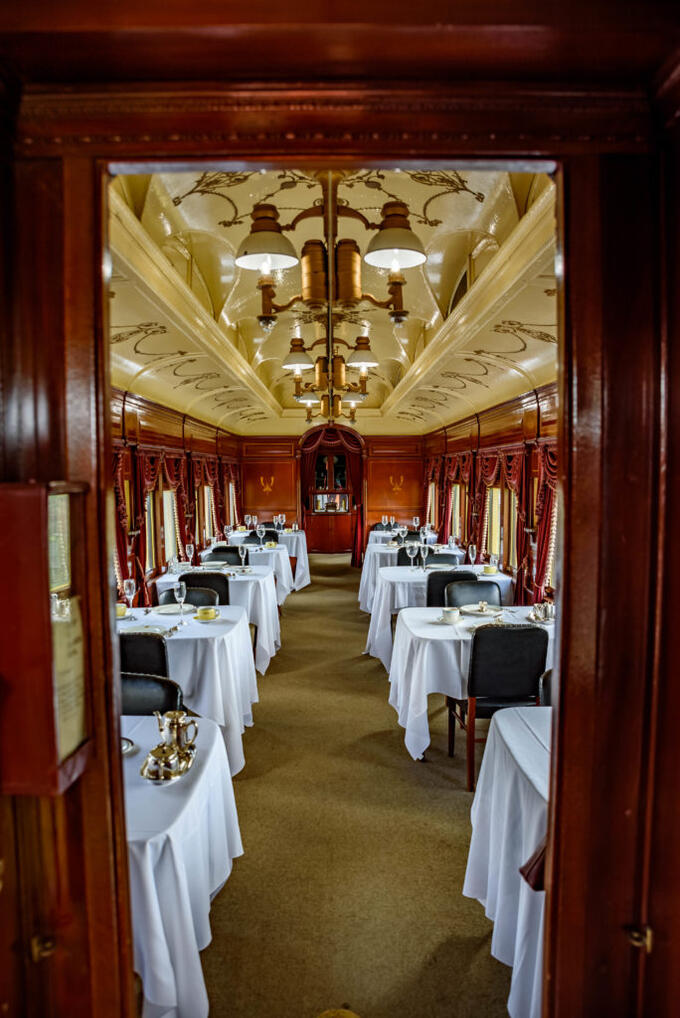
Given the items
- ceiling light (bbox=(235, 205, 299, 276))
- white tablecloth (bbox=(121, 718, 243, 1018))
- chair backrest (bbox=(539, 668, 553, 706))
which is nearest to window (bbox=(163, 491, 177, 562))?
ceiling light (bbox=(235, 205, 299, 276))

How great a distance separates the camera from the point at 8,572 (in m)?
1.14

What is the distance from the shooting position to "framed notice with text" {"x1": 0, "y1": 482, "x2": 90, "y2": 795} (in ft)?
3.72

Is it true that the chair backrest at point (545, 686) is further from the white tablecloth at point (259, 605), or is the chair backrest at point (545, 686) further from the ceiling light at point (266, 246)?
the white tablecloth at point (259, 605)

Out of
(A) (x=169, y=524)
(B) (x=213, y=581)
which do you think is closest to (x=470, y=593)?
(B) (x=213, y=581)

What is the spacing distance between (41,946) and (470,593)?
4.38 meters

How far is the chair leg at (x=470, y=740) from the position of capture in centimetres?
382

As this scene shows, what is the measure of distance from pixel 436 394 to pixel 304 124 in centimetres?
847

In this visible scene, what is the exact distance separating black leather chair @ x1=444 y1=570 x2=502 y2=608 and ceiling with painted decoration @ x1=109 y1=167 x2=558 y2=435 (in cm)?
221

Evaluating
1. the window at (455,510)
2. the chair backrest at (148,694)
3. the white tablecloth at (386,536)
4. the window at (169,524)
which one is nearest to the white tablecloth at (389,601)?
the window at (169,524)

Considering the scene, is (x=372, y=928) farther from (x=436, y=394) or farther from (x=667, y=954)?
(x=436, y=394)

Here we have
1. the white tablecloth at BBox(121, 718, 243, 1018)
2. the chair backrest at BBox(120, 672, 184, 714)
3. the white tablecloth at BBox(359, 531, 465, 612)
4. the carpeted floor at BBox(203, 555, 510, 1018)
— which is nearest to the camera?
Result: the white tablecloth at BBox(121, 718, 243, 1018)

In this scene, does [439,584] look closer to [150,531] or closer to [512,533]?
[512,533]

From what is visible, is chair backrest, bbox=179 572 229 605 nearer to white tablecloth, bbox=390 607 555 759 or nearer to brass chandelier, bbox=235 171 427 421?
white tablecloth, bbox=390 607 555 759

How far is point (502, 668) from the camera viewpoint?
3.78m
